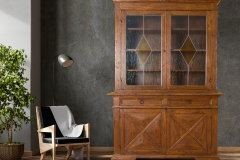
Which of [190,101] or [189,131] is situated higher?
[190,101]

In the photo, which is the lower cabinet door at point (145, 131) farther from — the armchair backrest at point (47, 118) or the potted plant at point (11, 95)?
the potted plant at point (11, 95)

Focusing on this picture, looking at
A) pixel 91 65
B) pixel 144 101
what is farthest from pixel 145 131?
pixel 91 65

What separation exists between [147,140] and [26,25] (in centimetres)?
246

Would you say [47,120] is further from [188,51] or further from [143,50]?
[188,51]

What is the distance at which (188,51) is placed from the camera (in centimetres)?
702

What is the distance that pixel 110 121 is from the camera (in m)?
7.97

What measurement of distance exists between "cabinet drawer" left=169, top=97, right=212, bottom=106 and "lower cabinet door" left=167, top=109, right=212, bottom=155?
0.08m

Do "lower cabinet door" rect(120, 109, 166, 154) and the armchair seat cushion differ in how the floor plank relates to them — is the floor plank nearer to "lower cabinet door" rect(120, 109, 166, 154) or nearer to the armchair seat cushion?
"lower cabinet door" rect(120, 109, 166, 154)

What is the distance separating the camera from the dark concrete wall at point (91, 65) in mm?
7863

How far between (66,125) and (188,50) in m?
2.03

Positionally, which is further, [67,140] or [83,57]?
[83,57]

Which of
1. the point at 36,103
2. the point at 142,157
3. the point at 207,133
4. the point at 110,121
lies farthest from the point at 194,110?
the point at 36,103

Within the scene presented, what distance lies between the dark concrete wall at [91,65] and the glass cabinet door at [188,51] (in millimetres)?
954

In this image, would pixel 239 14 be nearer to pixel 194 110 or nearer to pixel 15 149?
pixel 194 110
